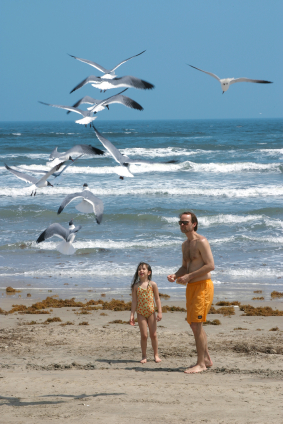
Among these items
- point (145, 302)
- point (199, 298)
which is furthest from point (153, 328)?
point (199, 298)

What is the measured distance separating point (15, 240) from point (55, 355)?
793 centimetres

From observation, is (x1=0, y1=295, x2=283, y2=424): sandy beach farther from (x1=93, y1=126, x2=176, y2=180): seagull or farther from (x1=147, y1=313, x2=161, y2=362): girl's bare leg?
(x1=93, y1=126, x2=176, y2=180): seagull

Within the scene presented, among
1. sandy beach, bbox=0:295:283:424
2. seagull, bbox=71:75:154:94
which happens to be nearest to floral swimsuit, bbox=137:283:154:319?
sandy beach, bbox=0:295:283:424

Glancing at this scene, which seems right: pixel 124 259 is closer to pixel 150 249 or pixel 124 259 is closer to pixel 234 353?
pixel 150 249

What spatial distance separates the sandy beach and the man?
70cm

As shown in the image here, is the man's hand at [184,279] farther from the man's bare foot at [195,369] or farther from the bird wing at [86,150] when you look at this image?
the bird wing at [86,150]

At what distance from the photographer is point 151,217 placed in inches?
640

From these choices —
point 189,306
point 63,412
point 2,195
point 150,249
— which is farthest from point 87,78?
point 2,195

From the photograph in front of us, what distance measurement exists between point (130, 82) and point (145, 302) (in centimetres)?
260

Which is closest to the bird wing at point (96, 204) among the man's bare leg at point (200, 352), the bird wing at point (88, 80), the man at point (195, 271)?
the bird wing at point (88, 80)

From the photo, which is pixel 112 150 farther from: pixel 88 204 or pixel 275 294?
pixel 275 294

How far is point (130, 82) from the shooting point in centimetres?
355

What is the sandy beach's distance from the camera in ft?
12.7

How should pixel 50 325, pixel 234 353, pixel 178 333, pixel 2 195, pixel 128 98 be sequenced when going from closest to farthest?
pixel 128 98 → pixel 234 353 → pixel 178 333 → pixel 50 325 → pixel 2 195
